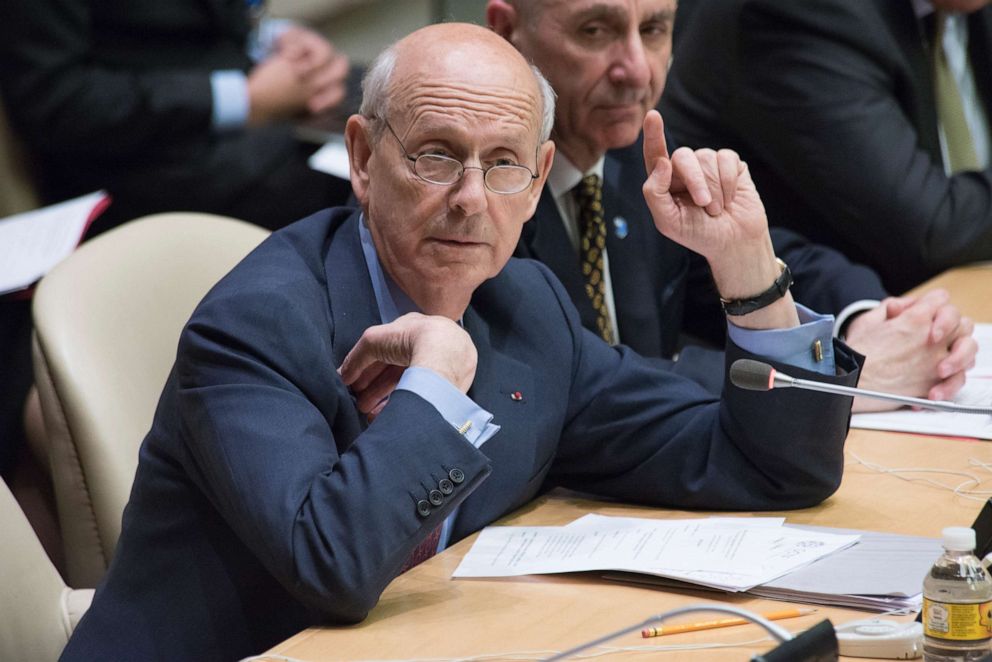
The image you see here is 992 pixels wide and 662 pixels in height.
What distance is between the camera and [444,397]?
163 cm

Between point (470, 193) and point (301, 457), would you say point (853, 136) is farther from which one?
point (301, 457)

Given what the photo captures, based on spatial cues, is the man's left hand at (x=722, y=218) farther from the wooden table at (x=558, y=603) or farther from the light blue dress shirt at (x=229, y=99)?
the light blue dress shirt at (x=229, y=99)

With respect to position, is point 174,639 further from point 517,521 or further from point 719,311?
point 719,311

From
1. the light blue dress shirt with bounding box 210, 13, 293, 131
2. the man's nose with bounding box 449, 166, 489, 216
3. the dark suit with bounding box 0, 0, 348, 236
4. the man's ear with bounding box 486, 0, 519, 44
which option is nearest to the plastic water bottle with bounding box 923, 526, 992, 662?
the man's nose with bounding box 449, 166, 489, 216

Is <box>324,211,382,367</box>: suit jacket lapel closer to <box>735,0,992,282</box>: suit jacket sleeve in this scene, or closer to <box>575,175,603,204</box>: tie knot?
<box>575,175,603,204</box>: tie knot

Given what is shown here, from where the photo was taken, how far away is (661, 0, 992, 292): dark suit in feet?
10.6

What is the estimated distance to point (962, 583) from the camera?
4.47 feet

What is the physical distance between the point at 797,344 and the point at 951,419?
0.47 m

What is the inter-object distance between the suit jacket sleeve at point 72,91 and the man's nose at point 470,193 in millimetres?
2087

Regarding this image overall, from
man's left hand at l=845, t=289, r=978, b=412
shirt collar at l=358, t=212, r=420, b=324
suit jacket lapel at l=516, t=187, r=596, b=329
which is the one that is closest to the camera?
shirt collar at l=358, t=212, r=420, b=324

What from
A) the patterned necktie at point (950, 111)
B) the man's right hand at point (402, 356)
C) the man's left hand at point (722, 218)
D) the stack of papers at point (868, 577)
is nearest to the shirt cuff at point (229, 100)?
the patterned necktie at point (950, 111)

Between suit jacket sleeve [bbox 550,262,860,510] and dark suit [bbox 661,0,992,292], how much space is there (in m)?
1.26

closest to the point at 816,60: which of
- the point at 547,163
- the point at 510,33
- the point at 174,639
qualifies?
the point at 510,33

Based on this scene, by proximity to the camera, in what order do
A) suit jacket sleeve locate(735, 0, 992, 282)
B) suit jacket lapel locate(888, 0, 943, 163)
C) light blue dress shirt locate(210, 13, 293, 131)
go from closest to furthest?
suit jacket sleeve locate(735, 0, 992, 282) → suit jacket lapel locate(888, 0, 943, 163) → light blue dress shirt locate(210, 13, 293, 131)
